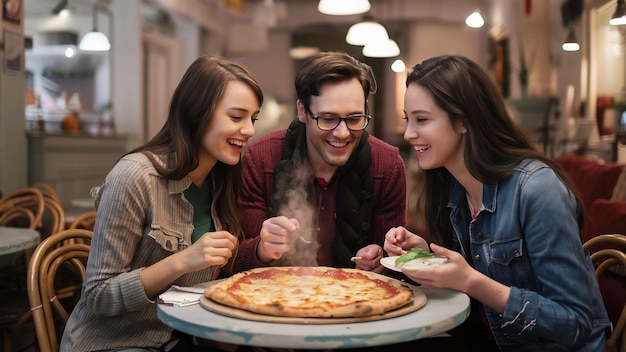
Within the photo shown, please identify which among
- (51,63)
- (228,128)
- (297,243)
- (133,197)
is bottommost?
(297,243)

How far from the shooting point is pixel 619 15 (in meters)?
4.32

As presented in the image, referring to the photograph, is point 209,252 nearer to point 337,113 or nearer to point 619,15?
point 337,113

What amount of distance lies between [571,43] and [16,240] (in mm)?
5199

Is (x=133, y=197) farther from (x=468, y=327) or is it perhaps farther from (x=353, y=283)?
(x=468, y=327)

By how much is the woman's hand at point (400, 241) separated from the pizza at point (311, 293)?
92mm

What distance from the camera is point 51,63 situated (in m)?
6.99

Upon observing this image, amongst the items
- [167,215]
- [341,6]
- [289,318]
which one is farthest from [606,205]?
[341,6]

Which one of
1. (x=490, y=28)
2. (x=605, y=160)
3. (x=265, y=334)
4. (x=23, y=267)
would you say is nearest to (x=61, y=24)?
(x=23, y=267)

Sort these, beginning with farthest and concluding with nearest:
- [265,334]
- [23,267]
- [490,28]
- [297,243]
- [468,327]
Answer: [490,28]
[23,267]
[297,243]
[468,327]
[265,334]

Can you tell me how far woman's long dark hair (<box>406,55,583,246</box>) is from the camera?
1821 millimetres

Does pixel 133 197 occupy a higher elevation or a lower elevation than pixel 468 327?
higher

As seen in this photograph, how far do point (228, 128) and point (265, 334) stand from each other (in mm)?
832

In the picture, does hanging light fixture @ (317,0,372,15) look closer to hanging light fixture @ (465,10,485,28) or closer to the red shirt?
hanging light fixture @ (465,10,485,28)

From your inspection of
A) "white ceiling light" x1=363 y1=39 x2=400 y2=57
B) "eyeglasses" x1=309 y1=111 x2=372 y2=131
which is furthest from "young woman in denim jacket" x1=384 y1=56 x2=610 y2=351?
"white ceiling light" x1=363 y1=39 x2=400 y2=57
